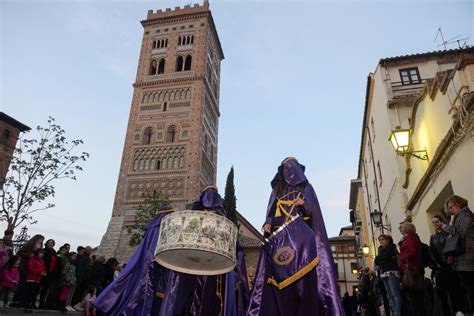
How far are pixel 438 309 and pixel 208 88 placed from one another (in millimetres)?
45947

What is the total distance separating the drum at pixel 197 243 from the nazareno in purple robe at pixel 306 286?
807 mm

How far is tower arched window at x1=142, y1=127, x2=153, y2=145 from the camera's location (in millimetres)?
45781

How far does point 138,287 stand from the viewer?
5.72 m

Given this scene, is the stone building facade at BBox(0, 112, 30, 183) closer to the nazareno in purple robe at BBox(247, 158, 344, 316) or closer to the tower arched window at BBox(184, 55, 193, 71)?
the tower arched window at BBox(184, 55, 193, 71)

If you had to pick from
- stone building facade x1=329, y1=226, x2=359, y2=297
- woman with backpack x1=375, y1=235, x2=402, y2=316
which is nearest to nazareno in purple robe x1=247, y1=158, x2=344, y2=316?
woman with backpack x1=375, y1=235, x2=402, y2=316

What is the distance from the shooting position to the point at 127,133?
1820 inches

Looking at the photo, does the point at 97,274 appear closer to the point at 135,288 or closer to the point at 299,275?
the point at 135,288

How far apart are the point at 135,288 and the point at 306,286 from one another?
2.83 meters

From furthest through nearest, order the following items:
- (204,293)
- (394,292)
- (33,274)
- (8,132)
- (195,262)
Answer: (8,132)
(33,274)
(394,292)
(204,293)
(195,262)

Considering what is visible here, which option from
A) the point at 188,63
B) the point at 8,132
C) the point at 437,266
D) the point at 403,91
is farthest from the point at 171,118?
the point at 437,266

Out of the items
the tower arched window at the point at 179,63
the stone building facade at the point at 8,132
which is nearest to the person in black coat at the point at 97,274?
the stone building facade at the point at 8,132

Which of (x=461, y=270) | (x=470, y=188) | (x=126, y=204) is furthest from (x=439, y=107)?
(x=126, y=204)

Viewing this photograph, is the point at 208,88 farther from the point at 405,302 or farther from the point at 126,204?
the point at 405,302

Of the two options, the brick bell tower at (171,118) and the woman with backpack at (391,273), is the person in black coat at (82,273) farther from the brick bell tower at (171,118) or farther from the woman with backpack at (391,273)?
the brick bell tower at (171,118)
